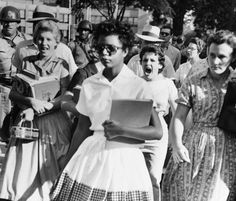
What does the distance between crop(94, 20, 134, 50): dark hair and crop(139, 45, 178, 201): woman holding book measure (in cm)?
180

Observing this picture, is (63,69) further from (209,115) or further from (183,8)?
(183,8)

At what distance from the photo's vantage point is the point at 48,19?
611 cm

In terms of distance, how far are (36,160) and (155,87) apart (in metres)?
1.40

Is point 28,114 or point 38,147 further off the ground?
point 28,114

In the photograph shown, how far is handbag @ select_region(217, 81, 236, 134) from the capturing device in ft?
15.7

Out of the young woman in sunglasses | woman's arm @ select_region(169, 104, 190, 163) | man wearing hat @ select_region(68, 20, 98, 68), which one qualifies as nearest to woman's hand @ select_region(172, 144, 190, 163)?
woman's arm @ select_region(169, 104, 190, 163)

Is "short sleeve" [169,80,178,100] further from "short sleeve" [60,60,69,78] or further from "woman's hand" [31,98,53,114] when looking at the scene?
"woman's hand" [31,98,53,114]

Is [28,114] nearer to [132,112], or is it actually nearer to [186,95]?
[186,95]

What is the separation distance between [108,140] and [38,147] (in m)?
1.67

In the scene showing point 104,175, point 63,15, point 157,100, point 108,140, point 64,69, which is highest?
point 64,69

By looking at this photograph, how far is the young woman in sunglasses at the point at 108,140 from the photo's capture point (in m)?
4.33

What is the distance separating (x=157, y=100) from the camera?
6.45 meters

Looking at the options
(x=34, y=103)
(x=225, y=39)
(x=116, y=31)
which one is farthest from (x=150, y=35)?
(x=116, y=31)

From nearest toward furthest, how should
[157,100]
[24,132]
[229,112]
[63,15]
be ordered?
1. [229,112]
2. [24,132]
3. [157,100]
4. [63,15]
